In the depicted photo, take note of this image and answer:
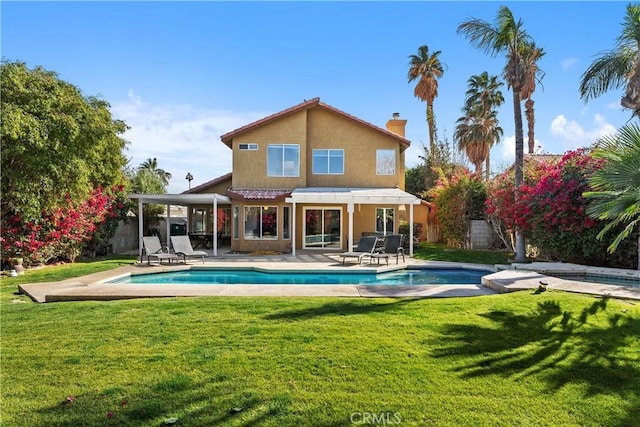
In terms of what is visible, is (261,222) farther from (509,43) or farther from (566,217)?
(509,43)

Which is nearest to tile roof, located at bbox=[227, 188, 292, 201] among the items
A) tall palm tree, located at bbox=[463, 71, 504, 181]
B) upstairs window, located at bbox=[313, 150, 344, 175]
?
upstairs window, located at bbox=[313, 150, 344, 175]

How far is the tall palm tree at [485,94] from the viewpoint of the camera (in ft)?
142

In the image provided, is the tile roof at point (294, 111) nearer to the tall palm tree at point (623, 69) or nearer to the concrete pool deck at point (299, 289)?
the tall palm tree at point (623, 69)

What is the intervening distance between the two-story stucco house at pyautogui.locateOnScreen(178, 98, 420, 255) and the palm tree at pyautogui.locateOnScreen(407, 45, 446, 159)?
21.2 metres

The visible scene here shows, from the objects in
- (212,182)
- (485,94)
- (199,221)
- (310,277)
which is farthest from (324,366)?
(485,94)

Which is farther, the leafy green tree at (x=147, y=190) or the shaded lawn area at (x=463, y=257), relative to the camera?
the leafy green tree at (x=147, y=190)

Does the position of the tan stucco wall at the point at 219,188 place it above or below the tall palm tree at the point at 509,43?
below

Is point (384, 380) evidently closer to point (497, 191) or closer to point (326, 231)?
point (497, 191)

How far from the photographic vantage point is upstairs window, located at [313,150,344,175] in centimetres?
2706

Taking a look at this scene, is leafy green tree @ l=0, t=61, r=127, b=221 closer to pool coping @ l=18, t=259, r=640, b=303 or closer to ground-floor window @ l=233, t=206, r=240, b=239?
pool coping @ l=18, t=259, r=640, b=303

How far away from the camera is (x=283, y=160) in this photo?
2653 cm

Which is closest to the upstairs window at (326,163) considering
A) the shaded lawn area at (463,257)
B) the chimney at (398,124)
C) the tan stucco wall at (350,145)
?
the tan stucco wall at (350,145)

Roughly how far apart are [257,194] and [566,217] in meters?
16.9

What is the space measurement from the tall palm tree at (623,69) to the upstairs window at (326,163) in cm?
1441
